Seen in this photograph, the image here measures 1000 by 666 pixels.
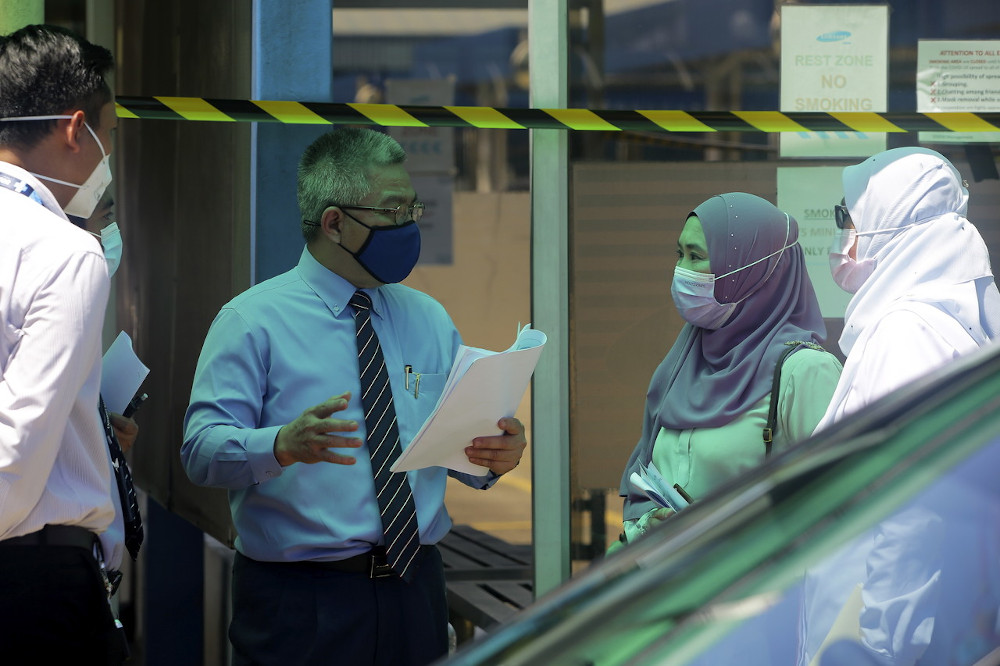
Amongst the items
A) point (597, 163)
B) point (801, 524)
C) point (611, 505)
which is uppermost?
point (597, 163)

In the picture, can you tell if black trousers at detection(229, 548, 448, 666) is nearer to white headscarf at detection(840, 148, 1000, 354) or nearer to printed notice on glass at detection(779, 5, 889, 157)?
white headscarf at detection(840, 148, 1000, 354)

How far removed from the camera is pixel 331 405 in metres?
2.62

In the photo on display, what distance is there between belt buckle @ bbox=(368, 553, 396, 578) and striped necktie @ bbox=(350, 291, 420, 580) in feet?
0.10

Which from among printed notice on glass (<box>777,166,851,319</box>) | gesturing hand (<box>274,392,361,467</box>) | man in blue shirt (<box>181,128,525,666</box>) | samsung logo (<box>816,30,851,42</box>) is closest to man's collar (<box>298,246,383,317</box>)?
man in blue shirt (<box>181,128,525,666</box>)

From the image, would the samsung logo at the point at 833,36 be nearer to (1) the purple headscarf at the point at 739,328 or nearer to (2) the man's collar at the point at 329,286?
(1) the purple headscarf at the point at 739,328

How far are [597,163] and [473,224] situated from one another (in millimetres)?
640

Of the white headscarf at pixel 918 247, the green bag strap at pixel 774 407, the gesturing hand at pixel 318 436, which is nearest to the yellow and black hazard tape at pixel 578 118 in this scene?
the white headscarf at pixel 918 247

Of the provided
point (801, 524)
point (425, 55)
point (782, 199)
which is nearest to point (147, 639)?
point (425, 55)

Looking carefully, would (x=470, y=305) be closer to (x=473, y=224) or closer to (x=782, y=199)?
(x=473, y=224)

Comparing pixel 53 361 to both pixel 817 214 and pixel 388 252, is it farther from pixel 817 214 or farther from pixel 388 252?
pixel 817 214

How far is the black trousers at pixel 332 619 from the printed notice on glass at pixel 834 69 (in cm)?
223

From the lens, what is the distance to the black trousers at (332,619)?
A: 2.85 meters

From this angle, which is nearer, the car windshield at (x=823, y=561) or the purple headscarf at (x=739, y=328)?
the car windshield at (x=823, y=561)

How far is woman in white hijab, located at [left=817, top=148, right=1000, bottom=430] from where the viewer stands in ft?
8.34
